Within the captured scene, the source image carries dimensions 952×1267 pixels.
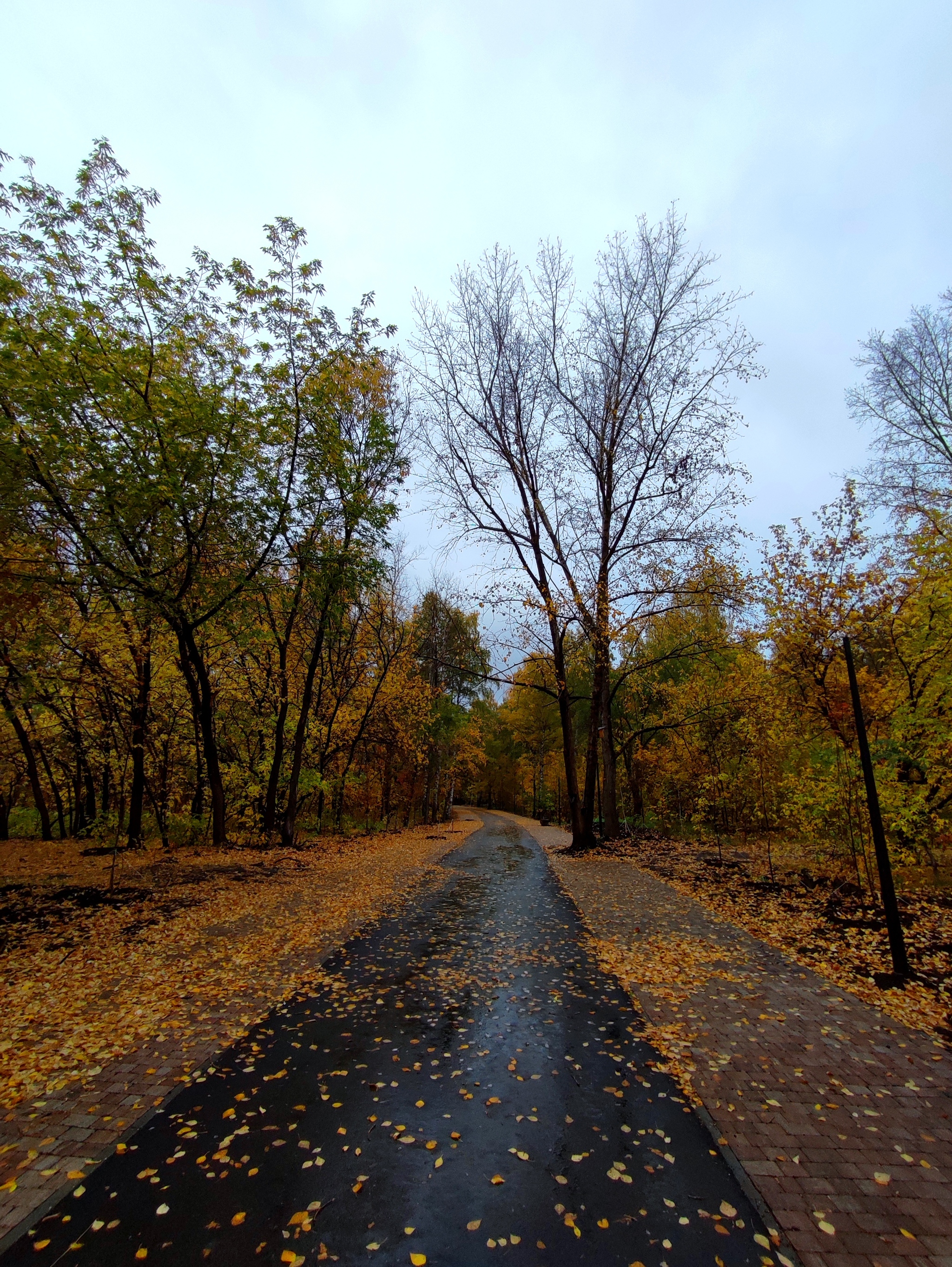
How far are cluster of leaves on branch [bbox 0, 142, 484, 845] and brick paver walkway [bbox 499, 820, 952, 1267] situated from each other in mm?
8824

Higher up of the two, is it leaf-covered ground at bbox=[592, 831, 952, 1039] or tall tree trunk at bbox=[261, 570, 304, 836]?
tall tree trunk at bbox=[261, 570, 304, 836]

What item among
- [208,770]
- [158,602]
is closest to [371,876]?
[208,770]

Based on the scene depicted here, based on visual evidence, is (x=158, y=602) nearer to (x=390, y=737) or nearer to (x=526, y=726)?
(x=390, y=737)

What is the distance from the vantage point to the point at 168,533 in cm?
968

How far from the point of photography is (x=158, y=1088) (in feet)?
11.4

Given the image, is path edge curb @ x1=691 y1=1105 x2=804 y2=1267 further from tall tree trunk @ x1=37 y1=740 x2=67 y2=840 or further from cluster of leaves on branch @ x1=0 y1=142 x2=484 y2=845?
tall tree trunk @ x1=37 y1=740 x2=67 y2=840

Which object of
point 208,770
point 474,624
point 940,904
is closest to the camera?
point 940,904

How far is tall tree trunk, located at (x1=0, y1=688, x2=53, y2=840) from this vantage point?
898 cm

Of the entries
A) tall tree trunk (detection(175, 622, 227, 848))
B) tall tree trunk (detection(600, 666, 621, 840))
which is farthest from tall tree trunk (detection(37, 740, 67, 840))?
tall tree trunk (detection(600, 666, 621, 840))

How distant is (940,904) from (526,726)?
2861 centimetres

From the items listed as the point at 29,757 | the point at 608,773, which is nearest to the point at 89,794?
the point at 29,757

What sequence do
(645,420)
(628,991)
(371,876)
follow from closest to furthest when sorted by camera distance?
(628,991)
(371,876)
(645,420)

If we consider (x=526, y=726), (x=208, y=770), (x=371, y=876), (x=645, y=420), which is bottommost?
(x=371, y=876)

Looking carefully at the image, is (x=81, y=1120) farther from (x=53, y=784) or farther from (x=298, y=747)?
(x=53, y=784)
